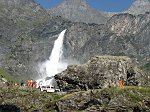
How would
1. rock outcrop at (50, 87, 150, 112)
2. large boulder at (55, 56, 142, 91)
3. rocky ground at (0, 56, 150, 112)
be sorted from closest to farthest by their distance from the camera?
rock outcrop at (50, 87, 150, 112)
rocky ground at (0, 56, 150, 112)
large boulder at (55, 56, 142, 91)

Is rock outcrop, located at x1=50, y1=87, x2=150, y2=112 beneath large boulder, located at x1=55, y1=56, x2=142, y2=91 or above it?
beneath

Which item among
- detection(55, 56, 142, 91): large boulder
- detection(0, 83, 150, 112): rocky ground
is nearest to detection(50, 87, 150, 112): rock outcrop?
detection(0, 83, 150, 112): rocky ground

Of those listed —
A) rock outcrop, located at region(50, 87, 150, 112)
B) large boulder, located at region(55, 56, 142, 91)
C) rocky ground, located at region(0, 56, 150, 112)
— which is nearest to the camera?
rock outcrop, located at region(50, 87, 150, 112)

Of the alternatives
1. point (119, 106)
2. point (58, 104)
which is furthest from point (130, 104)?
point (58, 104)

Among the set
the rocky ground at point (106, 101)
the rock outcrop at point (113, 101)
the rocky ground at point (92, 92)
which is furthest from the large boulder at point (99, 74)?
the rock outcrop at point (113, 101)

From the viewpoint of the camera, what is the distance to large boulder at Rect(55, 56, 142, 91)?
246ft

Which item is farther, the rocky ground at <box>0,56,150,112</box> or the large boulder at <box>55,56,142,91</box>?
the large boulder at <box>55,56,142,91</box>

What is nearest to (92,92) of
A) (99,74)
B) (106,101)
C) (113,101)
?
(106,101)

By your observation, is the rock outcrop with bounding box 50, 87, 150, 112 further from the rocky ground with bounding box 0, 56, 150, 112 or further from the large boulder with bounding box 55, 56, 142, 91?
the large boulder with bounding box 55, 56, 142, 91

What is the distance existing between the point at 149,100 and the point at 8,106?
33.1 metres

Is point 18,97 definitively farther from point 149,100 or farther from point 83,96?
point 149,100

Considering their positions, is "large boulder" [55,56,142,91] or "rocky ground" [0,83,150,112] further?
"large boulder" [55,56,142,91]

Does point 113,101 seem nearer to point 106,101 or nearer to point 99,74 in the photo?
point 106,101

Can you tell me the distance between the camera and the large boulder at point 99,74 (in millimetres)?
74938
